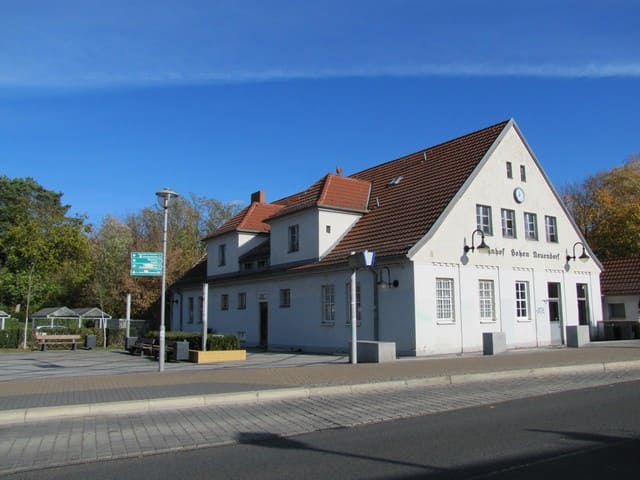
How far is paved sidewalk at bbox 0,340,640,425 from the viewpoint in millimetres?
10227

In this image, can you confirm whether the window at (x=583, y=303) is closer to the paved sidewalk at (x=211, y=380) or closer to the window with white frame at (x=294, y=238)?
the paved sidewalk at (x=211, y=380)

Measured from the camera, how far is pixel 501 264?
24.3 metres

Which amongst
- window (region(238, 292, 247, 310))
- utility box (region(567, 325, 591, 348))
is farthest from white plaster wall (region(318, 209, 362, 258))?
utility box (region(567, 325, 591, 348))

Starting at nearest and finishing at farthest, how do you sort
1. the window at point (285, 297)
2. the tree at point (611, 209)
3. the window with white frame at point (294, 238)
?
the window with white frame at point (294, 238) → the window at point (285, 297) → the tree at point (611, 209)

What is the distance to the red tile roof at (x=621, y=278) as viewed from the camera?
30.8 metres

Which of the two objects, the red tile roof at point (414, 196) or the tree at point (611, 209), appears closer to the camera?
the red tile roof at point (414, 196)

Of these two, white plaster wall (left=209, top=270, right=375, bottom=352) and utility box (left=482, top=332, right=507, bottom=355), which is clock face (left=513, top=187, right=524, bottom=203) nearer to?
utility box (left=482, top=332, right=507, bottom=355)

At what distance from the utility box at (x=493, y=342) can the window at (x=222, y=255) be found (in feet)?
59.2

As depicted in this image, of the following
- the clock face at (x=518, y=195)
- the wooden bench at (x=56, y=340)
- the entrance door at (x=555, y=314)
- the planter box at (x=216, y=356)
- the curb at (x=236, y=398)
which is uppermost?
the clock face at (x=518, y=195)

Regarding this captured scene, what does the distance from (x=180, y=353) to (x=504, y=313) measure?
13254 mm

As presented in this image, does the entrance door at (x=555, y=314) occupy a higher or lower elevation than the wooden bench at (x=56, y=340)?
higher

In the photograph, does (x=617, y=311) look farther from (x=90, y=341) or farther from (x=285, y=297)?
(x=90, y=341)

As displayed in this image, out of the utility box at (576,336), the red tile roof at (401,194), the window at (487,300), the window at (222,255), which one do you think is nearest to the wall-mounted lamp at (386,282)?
the red tile roof at (401,194)

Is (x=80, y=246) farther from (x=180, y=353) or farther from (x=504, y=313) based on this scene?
(x=504, y=313)
